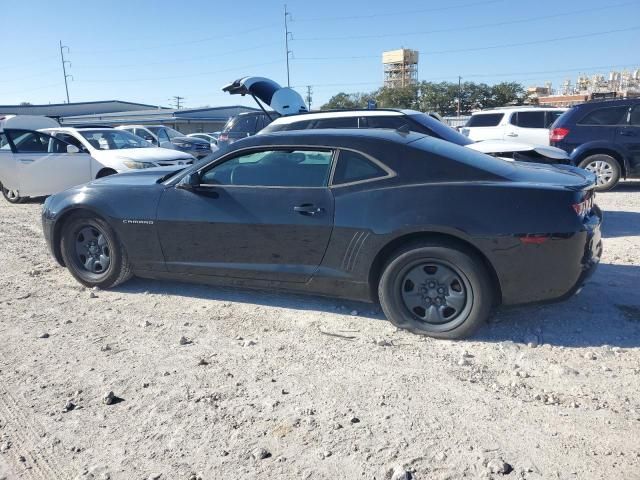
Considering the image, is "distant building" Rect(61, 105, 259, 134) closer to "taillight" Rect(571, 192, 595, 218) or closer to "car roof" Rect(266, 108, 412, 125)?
"car roof" Rect(266, 108, 412, 125)

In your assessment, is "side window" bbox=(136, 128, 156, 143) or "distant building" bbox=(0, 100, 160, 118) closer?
"side window" bbox=(136, 128, 156, 143)

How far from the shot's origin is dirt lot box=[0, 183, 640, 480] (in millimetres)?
2541

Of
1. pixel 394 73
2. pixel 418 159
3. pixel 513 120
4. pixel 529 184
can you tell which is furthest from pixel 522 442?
pixel 394 73

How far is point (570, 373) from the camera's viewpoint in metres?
3.27

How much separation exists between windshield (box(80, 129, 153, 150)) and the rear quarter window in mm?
7814

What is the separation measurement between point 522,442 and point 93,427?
2250 mm

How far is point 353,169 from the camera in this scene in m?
4.04

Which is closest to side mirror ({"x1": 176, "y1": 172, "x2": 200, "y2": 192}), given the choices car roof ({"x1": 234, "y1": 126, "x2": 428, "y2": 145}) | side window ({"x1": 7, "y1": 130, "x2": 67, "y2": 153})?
car roof ({"x1": 234, "y1": 126, "x2": 428, "y2": 145})

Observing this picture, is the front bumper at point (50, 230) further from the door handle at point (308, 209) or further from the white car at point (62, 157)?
the white car at point (62, 157)

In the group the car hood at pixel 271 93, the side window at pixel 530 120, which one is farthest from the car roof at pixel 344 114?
the side window at pixel 530 120

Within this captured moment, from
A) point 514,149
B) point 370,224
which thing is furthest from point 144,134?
point 370,224

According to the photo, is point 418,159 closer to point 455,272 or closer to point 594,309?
point 455,272

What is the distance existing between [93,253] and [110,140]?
21.5 ft

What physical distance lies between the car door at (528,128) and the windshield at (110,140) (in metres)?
8.37
